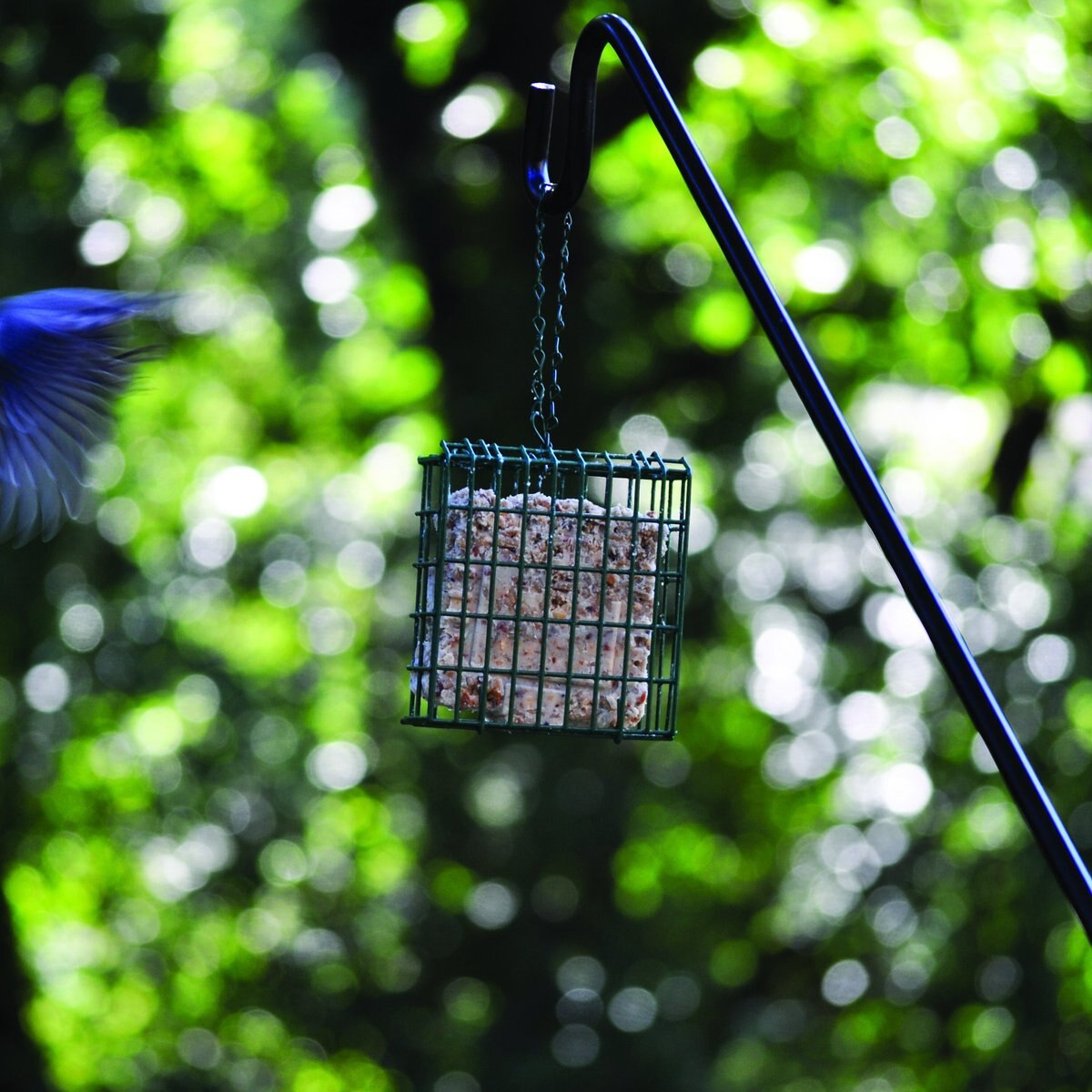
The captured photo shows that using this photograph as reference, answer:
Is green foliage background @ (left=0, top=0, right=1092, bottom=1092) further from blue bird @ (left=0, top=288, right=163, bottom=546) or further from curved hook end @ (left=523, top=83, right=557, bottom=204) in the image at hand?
curved hook end @ (left=523, top=83, right=557, bottom=204)

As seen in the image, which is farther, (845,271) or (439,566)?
(845,271)

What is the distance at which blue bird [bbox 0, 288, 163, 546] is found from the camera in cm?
458

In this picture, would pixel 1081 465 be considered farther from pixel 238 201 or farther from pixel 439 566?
pixel 439 566

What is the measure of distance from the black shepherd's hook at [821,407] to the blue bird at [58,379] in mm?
2120

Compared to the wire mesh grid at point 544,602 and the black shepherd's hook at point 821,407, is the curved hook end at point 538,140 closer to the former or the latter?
the black shepherd's hook at point 821,407

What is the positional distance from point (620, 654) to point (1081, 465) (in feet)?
15.6

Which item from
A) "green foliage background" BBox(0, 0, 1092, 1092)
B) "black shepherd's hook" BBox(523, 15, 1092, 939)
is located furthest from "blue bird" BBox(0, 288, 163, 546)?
"green foliage background" BBox(0, 0, 1092, 1092)

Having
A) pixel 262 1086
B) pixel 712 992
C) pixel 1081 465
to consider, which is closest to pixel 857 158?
pixel 1081 465

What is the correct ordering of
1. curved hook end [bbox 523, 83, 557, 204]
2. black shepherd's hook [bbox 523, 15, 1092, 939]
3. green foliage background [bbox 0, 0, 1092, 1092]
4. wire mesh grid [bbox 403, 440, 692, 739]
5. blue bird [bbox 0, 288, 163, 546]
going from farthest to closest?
green foliage background [bbox 0, 0, 1092, 1092] → blue bird [bbox 0, 288, 163, 546] → wire mesh grid [bbox 403, 440, 692, 739] → curved hook end [bbox 523, 83, 557, 204] → black shepherd's hook [bbox 523, 15, 1092, 939]

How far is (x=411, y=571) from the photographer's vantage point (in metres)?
8.74

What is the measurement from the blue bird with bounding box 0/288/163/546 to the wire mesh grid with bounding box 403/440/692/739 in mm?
1866

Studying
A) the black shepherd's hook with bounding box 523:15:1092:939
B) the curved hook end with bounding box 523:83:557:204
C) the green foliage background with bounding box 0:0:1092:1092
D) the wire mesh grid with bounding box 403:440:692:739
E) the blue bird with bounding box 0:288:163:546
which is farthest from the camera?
the green foliage background with bounding box 0:0:1092:1092

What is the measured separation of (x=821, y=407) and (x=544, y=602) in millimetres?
856

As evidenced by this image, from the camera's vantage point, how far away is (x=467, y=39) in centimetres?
689
